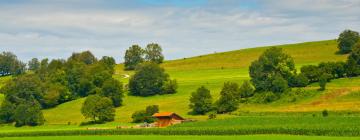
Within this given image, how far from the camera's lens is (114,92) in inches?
5797

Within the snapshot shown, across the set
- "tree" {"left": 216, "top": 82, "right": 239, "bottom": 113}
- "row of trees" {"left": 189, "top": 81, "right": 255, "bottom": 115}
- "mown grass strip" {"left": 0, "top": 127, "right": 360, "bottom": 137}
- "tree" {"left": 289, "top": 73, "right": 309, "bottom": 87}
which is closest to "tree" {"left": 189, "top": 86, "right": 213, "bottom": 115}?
"row of trees" {"left": 189, "top": 81, "right": 255, "bottom": 115}

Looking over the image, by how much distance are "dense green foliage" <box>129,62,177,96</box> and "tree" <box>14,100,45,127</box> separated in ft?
84.7

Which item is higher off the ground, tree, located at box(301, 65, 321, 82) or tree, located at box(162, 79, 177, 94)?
tree, located at box(301, 65, 321, 82)

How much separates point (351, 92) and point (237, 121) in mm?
29029

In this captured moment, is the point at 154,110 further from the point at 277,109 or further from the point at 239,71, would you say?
the point at 239,71

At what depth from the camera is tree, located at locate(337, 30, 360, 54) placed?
583ft

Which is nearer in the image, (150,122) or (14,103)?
(150,122)

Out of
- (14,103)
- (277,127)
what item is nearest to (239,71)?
Result: (14,103)

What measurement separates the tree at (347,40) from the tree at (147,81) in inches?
2098

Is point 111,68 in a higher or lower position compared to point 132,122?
higher

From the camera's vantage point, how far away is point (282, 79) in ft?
424

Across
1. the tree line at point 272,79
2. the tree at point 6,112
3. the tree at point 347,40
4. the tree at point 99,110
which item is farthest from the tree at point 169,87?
the tree at point 347,40

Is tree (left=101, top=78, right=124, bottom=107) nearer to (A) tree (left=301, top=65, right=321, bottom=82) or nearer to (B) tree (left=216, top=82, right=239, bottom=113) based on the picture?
(B) tree (left=216, top=82, right=239, bottom=113)

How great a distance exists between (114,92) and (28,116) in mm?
19462
